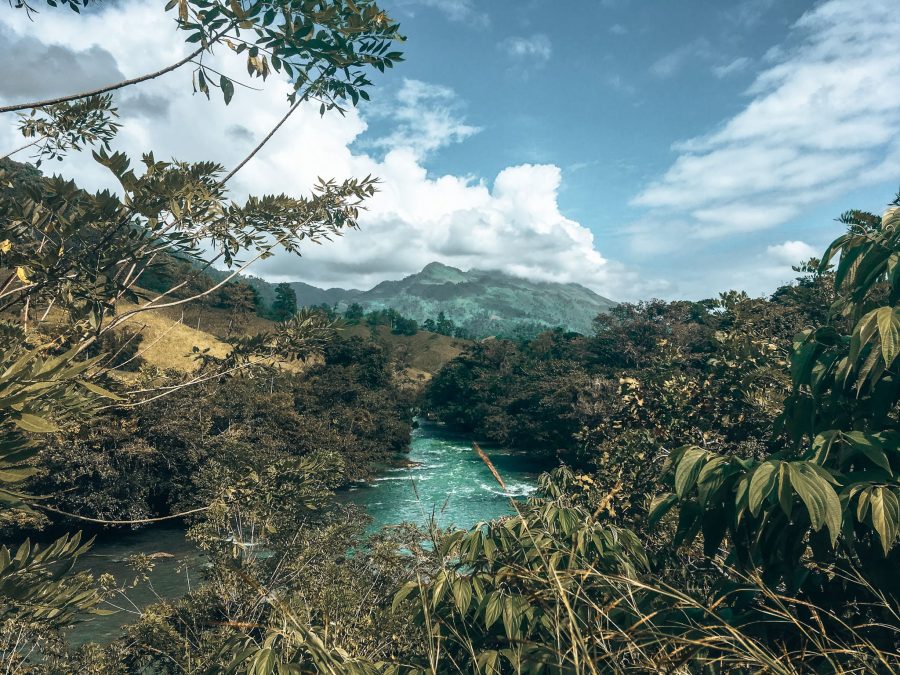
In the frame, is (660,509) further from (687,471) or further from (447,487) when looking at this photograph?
(447,487)

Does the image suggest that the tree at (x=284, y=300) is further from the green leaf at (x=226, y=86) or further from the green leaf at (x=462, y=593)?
the green leaf at (x=462, y=593)

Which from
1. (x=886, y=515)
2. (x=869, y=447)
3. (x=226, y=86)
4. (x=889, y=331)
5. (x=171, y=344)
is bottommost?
(x=171, y=344)

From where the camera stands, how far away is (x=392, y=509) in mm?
25125

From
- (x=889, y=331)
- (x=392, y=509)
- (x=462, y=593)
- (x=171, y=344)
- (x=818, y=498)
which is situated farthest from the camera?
(x=171, y=344)

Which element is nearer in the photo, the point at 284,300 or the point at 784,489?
the point at 784,489

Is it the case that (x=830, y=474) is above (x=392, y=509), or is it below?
above

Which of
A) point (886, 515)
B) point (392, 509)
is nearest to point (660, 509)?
point (886, 515)

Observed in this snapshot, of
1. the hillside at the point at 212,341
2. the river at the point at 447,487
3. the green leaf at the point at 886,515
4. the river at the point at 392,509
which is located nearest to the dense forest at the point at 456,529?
the green leaf at the point at 886,515

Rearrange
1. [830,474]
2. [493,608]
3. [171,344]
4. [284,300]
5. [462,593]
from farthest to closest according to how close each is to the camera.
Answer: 1. [284,300]
2. [171,344]
3. [462,593]
4. [493,608]
5. [830,474]

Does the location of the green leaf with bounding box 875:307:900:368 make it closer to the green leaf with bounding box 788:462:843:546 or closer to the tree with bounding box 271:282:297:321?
the green leaf with bounding box 788:462:843:546

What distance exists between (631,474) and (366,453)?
24253 mm

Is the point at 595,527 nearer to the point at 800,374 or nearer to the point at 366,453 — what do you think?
the point at 800,374

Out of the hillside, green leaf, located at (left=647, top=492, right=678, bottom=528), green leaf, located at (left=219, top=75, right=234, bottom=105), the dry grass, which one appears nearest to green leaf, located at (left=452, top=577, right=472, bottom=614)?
green leaf, located at (left=647, top=492, right=678, bottom=528)

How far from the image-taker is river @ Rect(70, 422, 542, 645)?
48.6 feet
